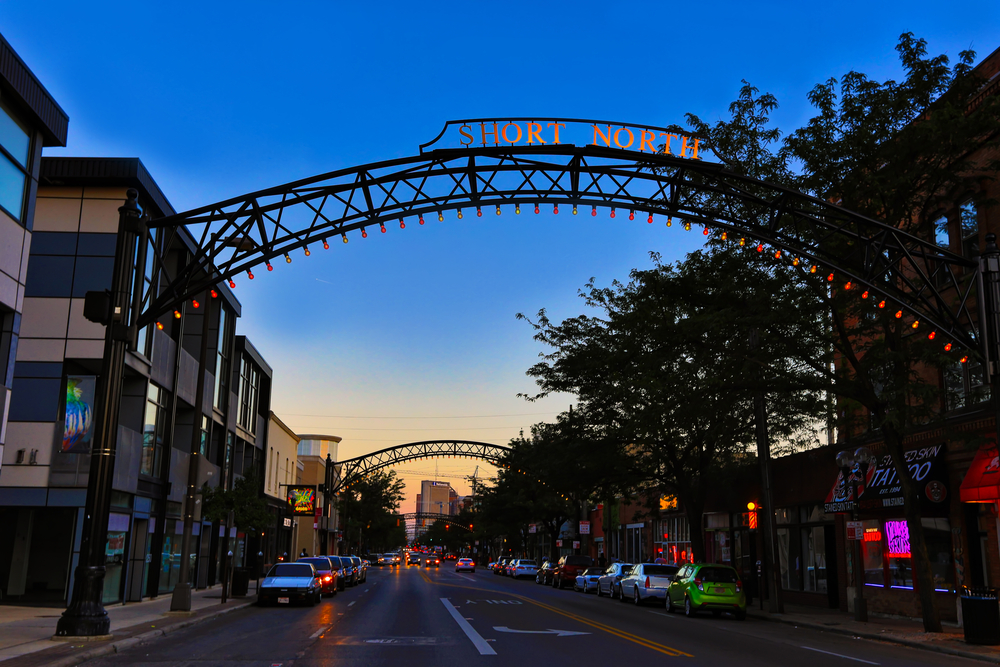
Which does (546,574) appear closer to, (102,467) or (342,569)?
(342,569)

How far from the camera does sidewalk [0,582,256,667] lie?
1291cm

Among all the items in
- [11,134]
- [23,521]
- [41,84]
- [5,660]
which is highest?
[41,84]

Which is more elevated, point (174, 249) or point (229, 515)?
point (174, 249)

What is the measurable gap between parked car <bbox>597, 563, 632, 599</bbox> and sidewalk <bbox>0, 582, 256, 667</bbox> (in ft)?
50.1

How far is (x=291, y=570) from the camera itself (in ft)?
92.7

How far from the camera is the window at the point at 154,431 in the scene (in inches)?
1099

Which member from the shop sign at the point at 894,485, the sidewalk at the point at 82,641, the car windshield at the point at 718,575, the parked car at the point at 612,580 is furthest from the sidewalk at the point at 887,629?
the sidewalk at the point at 82,641

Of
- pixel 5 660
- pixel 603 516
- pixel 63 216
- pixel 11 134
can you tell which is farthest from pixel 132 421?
pixel 603 516

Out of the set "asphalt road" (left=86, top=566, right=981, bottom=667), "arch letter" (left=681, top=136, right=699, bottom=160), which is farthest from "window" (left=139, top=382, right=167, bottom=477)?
"arch letter" (left=681, top=136, right=699, bottom=160)

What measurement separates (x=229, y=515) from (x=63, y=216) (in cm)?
1083

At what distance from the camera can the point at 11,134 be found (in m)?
17.7

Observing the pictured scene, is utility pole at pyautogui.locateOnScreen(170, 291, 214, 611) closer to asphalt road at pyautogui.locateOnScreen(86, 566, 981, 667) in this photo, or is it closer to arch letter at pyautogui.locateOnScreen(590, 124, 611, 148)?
asphalt road at pyautogui.locateOnScreen(86, 566, 981, 667)

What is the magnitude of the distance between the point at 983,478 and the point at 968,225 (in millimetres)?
6544

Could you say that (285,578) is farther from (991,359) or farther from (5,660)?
(991,359)
